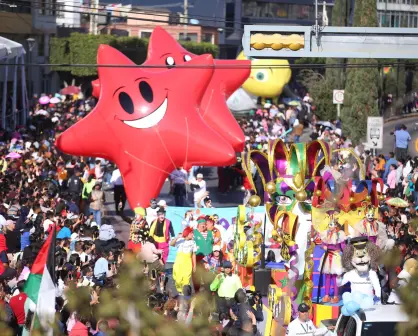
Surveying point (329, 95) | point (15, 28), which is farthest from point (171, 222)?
point (15, 28)

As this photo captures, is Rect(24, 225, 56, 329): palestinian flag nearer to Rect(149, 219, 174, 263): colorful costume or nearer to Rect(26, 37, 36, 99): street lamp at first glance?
Rect(149, 219, 174, 263): colorful costume

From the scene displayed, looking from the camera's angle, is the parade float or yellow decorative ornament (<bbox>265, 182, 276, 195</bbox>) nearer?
the parade float

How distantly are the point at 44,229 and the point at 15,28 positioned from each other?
34.2 meters

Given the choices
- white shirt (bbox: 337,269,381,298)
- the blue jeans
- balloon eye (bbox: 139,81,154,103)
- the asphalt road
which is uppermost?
balloon eye (bbox: 139,81,154,103)

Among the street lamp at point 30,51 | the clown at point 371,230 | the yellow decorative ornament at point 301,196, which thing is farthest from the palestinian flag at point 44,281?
the street lamp at point 30,51

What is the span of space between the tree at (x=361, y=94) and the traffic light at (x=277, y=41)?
949 inches

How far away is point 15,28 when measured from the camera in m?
51.5

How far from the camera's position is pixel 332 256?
15.2 metres

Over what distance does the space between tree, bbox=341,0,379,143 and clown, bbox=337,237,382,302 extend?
25377 mm

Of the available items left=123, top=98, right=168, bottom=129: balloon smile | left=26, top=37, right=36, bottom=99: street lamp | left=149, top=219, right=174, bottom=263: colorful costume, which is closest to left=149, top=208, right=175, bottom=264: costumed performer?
left=149, top=219, right=174, bottom=263: colorful costume

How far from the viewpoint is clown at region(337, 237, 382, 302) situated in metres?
14.1

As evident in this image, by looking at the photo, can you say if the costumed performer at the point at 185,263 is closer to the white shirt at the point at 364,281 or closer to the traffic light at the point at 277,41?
the white shirt at the point at 364,281

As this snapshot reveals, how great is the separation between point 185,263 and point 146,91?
672 cm

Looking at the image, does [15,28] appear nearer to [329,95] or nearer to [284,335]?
[329,95]
